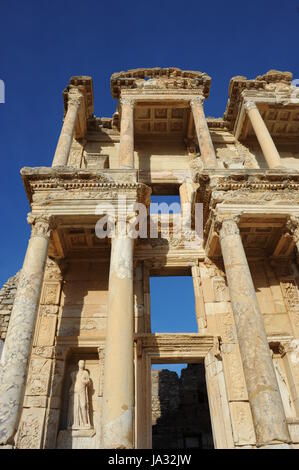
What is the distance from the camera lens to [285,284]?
11680 mm

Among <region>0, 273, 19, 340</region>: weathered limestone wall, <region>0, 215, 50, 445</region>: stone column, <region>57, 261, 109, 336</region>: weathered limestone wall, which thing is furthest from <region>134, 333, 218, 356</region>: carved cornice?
<region>0, 273, 19, 340</region>: weathered limestone wall

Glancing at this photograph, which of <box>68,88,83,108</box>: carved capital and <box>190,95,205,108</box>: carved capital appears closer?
<box>68,88,83,108</box>: carved capital

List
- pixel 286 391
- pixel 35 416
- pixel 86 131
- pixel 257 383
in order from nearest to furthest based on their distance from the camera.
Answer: pixel 257 383 → pixel 35 416 → pixel 286 391 → pixel 86 131

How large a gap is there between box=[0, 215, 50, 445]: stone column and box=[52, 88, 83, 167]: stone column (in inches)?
115

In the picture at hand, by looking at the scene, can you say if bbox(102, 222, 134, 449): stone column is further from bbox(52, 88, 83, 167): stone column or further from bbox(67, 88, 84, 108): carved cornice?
bbox(67, 88, 84, 108): carved cornice

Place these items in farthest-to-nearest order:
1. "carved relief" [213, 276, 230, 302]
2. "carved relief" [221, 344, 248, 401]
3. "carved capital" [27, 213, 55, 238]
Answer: "carved relief" [213, 276, 230, 302]
"carved capital" [27, 213, 55, 238]
"carved relief" [221, 344, 248, 401]

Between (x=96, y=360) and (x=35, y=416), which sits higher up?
(x=96, y=360)

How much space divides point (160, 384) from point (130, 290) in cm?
1354

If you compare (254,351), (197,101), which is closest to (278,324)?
(254,351)

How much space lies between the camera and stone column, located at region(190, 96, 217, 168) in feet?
39.3

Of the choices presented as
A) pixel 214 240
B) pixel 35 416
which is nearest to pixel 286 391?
pixel 214 240

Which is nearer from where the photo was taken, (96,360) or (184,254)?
(96,360)

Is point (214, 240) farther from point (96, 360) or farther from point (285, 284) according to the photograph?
point (96, 360)

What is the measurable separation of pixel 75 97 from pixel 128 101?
7.43 ft
